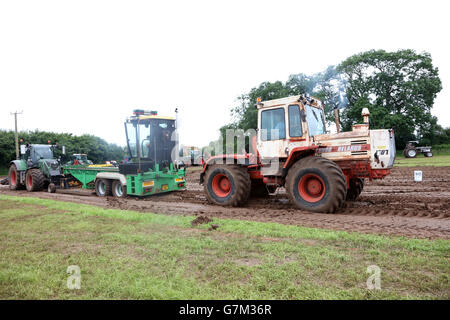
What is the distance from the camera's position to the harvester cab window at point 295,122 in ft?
25.0

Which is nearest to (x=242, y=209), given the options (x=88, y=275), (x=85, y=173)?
(x=88, y=275)

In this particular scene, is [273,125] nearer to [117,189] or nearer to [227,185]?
[227,185]

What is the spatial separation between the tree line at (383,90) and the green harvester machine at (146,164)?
73.6 feet

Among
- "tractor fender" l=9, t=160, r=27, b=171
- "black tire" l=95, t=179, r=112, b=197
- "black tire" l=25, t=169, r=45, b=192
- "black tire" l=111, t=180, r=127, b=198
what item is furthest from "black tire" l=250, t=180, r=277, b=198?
"tractor fender" l=9, t=160, r=27, b=171

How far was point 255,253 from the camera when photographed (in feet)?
13.5

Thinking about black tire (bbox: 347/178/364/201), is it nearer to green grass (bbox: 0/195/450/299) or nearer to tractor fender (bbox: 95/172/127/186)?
green grass (bbox: 0/195/450/299)

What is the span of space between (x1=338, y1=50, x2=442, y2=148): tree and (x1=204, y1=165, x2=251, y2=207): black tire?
30758 millimetres

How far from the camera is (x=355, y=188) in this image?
8414 millimetres

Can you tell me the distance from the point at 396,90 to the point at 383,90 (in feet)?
5.49

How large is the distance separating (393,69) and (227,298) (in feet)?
142

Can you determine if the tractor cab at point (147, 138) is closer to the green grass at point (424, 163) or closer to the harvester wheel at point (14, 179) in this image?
the harvester wheel at point (14, 179)

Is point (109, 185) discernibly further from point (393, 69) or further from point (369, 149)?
point (393, 69)

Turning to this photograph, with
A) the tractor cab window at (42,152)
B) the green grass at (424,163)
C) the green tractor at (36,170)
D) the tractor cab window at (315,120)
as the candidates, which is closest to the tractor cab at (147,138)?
the green tractor at (36,170)

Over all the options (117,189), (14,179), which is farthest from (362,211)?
(14,179)
